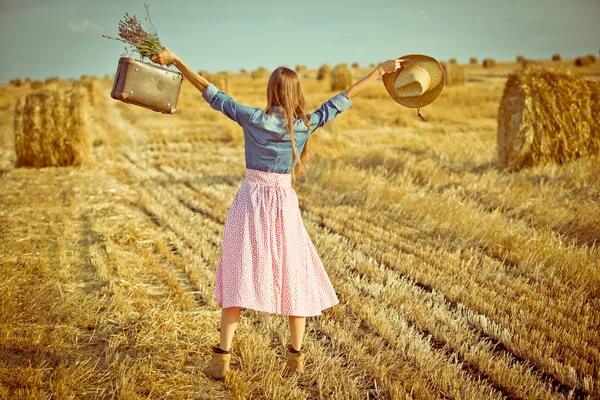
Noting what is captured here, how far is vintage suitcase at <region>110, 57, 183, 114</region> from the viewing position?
3.20 m

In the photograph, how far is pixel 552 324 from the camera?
3.83m

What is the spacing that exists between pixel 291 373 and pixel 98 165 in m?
8.38

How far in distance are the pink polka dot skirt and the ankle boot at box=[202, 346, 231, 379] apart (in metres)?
0.30

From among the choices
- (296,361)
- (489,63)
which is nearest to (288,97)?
(296,361)

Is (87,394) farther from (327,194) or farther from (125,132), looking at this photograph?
(125,132)

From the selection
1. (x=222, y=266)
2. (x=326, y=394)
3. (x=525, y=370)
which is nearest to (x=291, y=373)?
(x=326, y=394)

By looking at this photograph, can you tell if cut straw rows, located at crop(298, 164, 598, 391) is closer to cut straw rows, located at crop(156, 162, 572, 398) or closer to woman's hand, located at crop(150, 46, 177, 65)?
cut straw rows, located at crop(156, 162, 572, 398)

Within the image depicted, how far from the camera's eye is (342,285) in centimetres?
457

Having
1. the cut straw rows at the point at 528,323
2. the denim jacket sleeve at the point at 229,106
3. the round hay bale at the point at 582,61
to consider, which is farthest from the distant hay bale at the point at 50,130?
the round hay bale at the point at 582,61

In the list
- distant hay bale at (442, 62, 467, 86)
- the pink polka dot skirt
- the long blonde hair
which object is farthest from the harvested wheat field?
distant hay bale at (442, 62, 467, 86)

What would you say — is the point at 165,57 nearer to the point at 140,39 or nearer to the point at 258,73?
the point at 140,39

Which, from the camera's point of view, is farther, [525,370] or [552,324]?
[552,324]

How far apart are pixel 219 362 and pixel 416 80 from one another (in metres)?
2.21

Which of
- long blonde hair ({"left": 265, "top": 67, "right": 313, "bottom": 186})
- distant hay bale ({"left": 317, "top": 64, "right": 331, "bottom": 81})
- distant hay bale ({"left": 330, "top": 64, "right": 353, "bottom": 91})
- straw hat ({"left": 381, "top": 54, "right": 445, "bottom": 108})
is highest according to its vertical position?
distant hay bale ({"left": 317, "top": 64, "right": 331, "bottom": 81})
